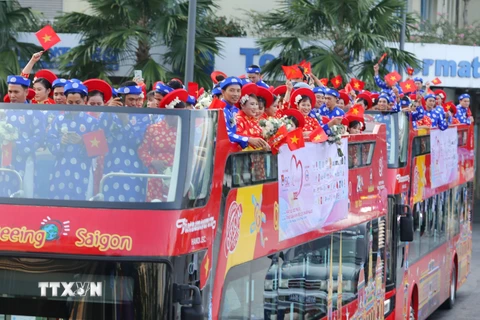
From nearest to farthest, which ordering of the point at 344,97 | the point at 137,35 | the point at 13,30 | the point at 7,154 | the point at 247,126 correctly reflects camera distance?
the point at 7,154
the point at 247,126
the point at 344,97
the point at 137,35
the point at 13,30

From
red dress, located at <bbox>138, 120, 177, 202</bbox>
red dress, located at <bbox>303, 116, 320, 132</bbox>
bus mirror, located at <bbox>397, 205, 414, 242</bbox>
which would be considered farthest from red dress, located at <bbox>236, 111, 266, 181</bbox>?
bus mirror, located at <bbox>397, 205, 414, 242</bbox>

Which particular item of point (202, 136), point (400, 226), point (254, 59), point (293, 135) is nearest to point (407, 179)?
point (400, 226)

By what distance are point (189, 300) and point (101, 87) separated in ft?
9.57

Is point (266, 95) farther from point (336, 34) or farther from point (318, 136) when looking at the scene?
point (336, 34)

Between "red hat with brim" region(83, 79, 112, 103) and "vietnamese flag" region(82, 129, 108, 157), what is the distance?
1.91m

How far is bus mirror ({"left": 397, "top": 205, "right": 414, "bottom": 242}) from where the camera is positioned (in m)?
15.0

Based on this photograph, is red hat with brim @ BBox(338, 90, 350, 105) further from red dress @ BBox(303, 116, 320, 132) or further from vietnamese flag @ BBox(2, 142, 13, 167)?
vietnamese flag @ BBox(2, 142, 13, 167)

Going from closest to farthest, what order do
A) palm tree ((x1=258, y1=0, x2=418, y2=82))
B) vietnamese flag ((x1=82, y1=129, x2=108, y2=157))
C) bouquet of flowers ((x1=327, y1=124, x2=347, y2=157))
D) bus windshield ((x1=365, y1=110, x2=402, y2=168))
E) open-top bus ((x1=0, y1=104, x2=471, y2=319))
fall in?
1. open-top bus ((x1=0, y1=104, x2=471, y2=319))
2. vietnamese flag ((x1=82, y1=129, x2=108, y2=157))
3. bouquet of flowers ((x1=327, y1=124, x2=347, y2=157))
4. bus windshield ((x1=365, y1=110, x2=402, y2=168))
5. palm tree ((x1=258, y1=0, x2=418, y2=82))

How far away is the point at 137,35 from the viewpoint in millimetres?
24859

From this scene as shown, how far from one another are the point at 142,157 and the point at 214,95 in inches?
150

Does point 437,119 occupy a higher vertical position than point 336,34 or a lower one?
lower

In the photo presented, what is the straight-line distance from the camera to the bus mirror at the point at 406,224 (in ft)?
49.1

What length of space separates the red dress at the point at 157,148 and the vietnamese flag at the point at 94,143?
0.22 m

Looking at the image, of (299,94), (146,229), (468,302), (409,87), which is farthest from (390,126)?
(146,229)
